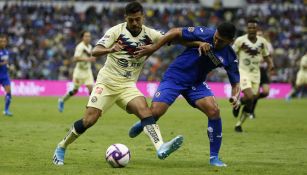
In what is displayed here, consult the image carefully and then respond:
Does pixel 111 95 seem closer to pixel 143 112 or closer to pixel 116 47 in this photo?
pixel 143 112

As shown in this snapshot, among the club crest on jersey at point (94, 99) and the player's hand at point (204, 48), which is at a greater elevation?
the player's hand at point (204, 48)

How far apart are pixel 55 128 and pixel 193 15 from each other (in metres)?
31.6

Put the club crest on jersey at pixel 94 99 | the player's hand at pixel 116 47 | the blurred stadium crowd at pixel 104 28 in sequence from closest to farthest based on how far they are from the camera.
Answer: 1. the player's hand at pixel 116 47
2. the club crest on jersey at pixel 94 99
3. the blurred stadium crowd at pixel 104 28

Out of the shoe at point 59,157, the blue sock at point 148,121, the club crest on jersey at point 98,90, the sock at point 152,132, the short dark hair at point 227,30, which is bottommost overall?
the shoe at point 59,157

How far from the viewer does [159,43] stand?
34.8 feet

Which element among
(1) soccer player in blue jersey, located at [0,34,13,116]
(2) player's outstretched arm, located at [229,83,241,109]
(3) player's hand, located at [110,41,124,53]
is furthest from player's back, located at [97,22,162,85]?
(1) soccer player in blue jersey, located at [0,34,13,116]

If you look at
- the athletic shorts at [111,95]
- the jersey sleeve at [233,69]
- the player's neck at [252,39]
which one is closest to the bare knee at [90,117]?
the athletic shorts at [111,95]

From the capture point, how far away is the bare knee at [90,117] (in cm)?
1054

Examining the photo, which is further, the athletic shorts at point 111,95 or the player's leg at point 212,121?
the player's leg at point 212,121

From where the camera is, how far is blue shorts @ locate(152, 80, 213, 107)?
11.2m

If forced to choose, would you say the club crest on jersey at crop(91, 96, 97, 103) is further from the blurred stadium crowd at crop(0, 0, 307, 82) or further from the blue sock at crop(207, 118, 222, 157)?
the blurred stadium crowd at crop(0, 0, 307, 82)

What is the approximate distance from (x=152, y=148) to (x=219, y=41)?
3499 mm

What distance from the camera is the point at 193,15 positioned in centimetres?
4856

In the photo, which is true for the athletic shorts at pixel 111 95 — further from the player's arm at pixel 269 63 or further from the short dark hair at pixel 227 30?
the player's arm at pixel 269 63
